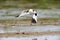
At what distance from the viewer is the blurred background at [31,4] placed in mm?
12321

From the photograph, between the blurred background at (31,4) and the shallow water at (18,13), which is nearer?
the shallow water at (18,13)

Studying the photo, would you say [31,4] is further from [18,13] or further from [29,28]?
[29,28]

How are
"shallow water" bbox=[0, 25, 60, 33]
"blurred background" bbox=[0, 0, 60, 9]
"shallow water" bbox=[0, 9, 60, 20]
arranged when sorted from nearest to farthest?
1. "shallow water" bbox=[0, 25, 60, 33]
2. "shallow water" bbox=[0, 9, 60, 20]
3. "blurred background" bbox=[0, 0, 60, 9]

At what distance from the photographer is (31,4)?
1308 centimetres

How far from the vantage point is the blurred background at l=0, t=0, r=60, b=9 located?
40.4ft

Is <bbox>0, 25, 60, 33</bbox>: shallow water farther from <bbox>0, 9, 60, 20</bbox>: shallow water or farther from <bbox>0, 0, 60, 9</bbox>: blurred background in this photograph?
<bbox>0, 0, 60, 9</bbox>: blurred background

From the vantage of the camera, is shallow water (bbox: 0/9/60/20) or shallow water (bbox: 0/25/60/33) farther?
shallow water (bbox: 0/9/60/20)

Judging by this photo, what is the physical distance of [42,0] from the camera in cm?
1446

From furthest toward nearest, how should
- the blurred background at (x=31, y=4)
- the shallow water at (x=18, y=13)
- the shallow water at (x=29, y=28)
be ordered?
the blurred background at (x=31, y=4), the shallow water at (x=18, y=13), the shallow water at (x=29, y=28)

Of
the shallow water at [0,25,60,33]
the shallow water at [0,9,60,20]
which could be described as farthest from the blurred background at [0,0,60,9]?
the shallow water at [0,25,60,33]

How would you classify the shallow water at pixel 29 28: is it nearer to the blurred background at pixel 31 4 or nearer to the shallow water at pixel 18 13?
the shallow water at pixel 18 13

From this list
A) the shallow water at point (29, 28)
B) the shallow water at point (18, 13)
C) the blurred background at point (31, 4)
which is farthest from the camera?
the blurred background at point (31, 4)

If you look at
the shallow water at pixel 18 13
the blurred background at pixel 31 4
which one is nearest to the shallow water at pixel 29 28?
the shallow water at pixel 18 13

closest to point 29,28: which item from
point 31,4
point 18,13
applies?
point 18,13
